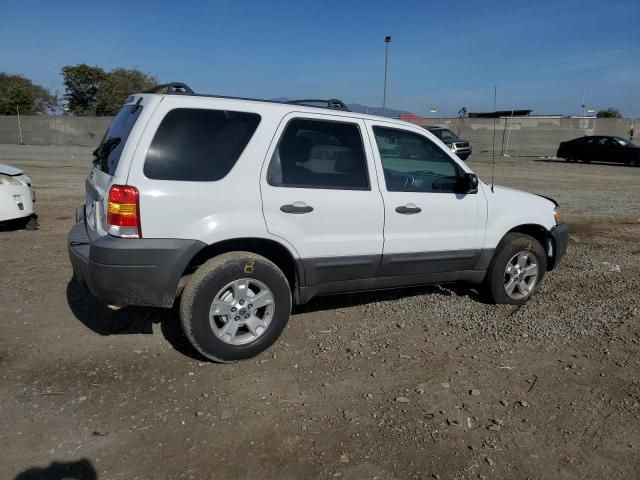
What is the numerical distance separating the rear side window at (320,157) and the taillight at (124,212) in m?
0.96

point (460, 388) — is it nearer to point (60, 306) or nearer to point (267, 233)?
point (267, 233)

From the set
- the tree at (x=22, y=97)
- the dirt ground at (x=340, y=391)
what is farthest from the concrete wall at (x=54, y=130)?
the dirt ground at (x=340, y=391)

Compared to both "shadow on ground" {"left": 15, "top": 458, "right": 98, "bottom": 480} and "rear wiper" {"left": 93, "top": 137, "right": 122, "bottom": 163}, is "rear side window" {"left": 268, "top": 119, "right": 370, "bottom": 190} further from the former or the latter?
"shadow on ground" {"left": 15, "top": 458, "right": 98, "bottom": 480}

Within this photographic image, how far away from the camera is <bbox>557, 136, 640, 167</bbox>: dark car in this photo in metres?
25.2

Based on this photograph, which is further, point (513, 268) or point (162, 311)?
point (513, 268)

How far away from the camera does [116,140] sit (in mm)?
3934

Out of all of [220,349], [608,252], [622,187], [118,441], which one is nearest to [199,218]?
[220,349]

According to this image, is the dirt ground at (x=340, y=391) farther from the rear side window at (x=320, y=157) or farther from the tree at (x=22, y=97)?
the tree at (x=22, y=97)

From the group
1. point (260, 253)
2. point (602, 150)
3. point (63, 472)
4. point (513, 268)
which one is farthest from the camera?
point (602, 150)

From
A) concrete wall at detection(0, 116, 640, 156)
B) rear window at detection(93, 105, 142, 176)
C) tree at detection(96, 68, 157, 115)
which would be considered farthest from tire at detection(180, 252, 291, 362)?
tree at detection(96, 68, 157, 115)

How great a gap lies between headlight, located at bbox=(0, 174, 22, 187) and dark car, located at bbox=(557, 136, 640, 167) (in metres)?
25.7

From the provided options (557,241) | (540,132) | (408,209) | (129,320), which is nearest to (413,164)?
(408,209)

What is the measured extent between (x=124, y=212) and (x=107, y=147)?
2.79 feet

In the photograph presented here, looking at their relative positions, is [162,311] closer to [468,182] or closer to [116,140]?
[116,140]
